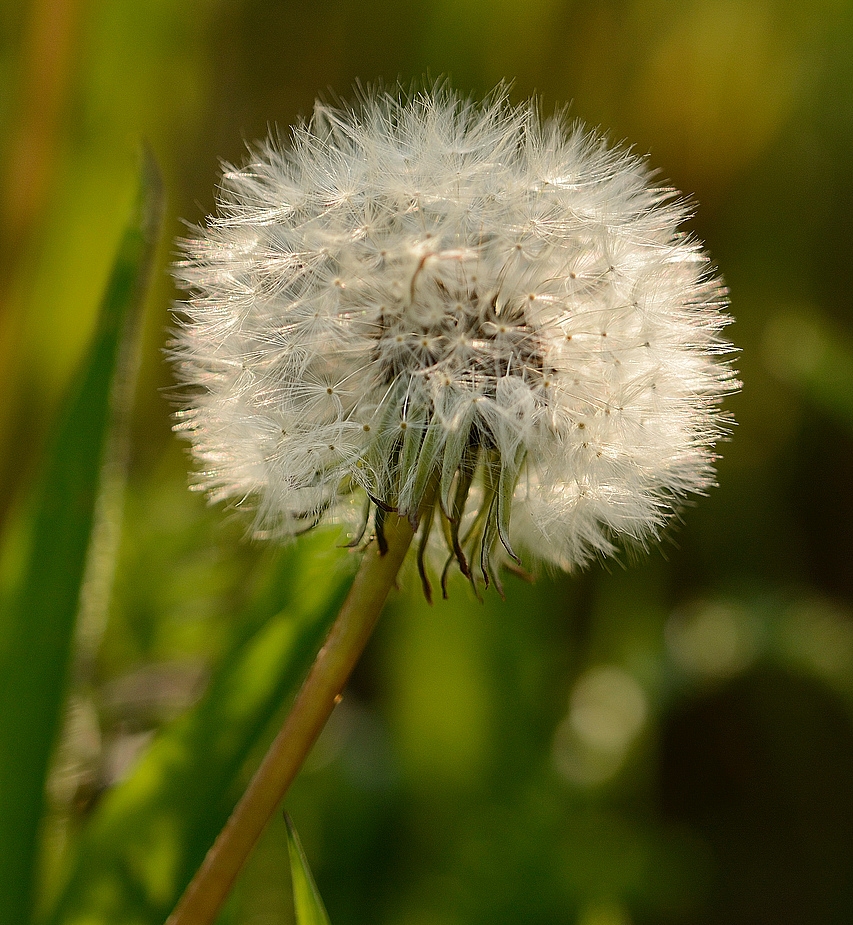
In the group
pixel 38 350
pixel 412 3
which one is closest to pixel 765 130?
pixel 412 3

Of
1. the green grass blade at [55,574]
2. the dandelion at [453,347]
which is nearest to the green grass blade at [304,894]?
the dandelion at [453,347]

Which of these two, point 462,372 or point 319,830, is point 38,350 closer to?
point 319,830

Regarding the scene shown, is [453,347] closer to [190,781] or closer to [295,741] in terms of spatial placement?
[295,741]

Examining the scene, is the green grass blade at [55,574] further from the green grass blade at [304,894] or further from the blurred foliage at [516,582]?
the green grass blade at [304,894]

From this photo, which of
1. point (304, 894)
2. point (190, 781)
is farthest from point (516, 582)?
point (304, 894)

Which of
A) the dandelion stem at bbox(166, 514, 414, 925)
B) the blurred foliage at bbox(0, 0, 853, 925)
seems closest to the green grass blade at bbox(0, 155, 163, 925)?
the blurred foliage at bbox(0, 0, 853, 925)

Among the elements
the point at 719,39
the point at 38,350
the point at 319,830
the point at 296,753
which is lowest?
the point at 319,830
